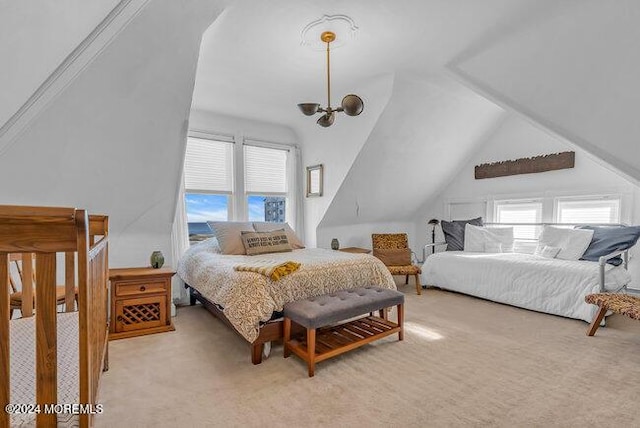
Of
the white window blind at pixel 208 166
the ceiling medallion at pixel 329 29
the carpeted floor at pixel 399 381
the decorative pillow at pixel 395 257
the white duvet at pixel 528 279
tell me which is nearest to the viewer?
the carpeted floor at pixel 399 381

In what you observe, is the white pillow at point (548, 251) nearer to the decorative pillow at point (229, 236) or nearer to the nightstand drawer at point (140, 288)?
the decorative pillow at point (229, 236)

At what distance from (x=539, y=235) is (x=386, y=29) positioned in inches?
134

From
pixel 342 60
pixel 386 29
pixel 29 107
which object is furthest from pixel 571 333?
pixel 29 107

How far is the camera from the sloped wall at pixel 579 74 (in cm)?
193

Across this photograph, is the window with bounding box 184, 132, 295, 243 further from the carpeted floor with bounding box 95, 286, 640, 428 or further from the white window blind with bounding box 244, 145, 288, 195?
the carpeted floor with bounding box 95, 286, 640, 428

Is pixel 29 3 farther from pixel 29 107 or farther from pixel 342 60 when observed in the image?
pixel 342 60

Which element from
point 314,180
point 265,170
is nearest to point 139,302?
point 265,170

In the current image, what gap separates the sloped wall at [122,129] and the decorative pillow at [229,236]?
0.58m

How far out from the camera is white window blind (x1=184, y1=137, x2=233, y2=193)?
388cm

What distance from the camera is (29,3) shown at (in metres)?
1.15

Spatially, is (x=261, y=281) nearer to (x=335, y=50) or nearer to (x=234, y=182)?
(x=335, y=50)

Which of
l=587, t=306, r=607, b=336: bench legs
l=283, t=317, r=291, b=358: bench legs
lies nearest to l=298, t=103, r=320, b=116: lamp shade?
l=283, t=317, r=291, b=358: bench legs

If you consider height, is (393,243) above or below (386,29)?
below

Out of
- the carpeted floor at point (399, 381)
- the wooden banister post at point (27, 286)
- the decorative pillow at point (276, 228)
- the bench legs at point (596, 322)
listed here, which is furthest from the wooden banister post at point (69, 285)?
the bench legs at point (596, 322)
